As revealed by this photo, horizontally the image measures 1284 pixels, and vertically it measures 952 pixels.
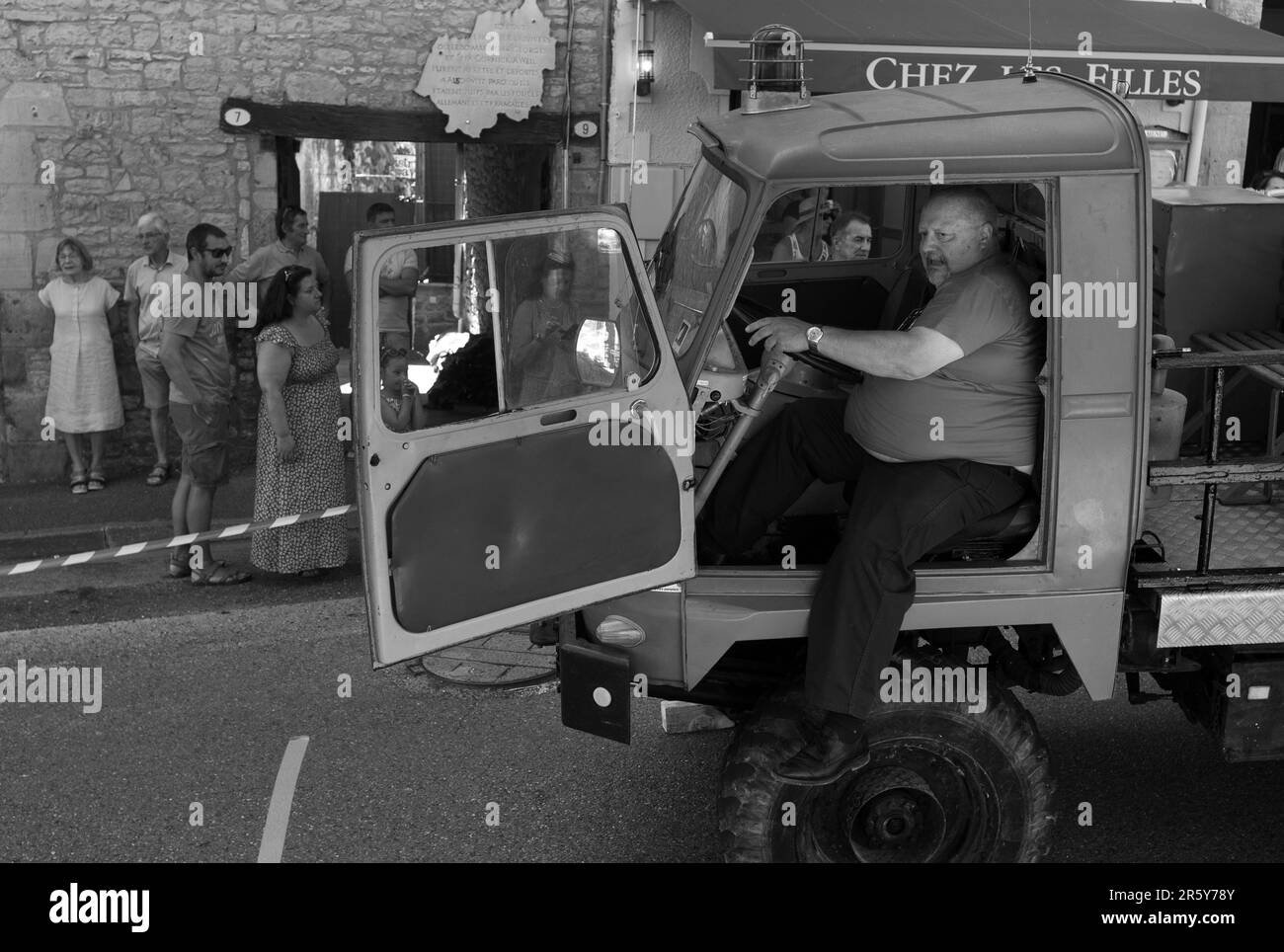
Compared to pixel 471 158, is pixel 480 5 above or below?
above

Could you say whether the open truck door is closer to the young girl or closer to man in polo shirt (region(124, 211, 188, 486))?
the young girl

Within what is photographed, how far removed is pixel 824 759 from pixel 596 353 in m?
1.27

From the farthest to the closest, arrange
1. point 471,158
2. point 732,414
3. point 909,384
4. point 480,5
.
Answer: point 471,158
point 480,5
point 732,414
point 909,384

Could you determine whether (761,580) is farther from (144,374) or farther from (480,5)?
(480,5)

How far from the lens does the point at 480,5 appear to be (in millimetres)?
9773

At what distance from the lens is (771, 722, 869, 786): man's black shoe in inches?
150

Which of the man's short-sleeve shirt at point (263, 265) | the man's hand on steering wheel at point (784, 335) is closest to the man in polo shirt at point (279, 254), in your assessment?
the man's short-sleeve shirt at point (263, 265)

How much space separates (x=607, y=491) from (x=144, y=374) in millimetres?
6188

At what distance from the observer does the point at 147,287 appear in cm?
907

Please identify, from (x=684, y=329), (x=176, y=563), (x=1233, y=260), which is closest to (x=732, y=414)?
(x=684, y=329)

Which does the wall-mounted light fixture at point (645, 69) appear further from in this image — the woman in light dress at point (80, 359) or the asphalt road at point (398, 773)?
the asphalt road at point (398, 773)

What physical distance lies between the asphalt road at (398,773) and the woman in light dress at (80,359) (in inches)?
117

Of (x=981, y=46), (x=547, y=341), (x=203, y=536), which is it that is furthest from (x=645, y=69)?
(x=547, y=341)
